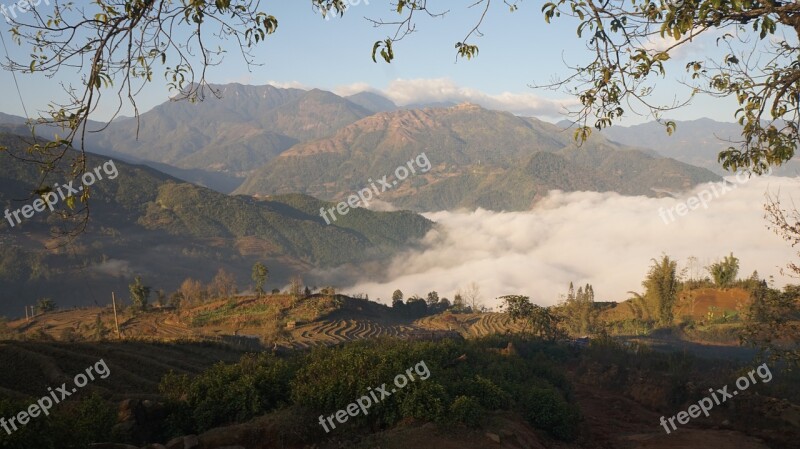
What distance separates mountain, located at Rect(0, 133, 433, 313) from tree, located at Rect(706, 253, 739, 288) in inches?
4062

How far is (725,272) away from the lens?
47.0m

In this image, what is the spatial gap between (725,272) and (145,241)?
14721 cm

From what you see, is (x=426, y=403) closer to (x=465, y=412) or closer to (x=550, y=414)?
(x=465, y=412)

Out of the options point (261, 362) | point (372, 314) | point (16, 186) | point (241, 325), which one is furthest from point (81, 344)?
point (16, 186)

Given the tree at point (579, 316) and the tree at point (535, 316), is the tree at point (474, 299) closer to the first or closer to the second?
the tree at point (579, 316)

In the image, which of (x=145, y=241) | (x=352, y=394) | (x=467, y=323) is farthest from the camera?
(x=145, y=241)

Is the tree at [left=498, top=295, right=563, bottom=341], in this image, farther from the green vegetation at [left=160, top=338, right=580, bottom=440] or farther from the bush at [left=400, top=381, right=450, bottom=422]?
the bush at [left=400, top=381, right=450, bottom=422]

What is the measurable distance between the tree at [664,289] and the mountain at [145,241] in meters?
98.4

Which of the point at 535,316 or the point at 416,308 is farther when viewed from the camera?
the point at 416,308

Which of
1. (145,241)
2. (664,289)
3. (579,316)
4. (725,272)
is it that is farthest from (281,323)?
(145,241)

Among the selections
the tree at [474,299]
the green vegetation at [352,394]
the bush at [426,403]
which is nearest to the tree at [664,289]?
the green vegetation at [352,394]

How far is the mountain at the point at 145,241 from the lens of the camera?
111550 millimetres

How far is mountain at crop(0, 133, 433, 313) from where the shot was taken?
111550 mm

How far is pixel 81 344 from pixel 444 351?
1416cm
